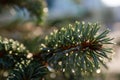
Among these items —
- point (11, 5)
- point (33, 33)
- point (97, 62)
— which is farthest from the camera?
point (33, 33)

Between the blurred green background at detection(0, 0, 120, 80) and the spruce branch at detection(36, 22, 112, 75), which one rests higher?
the blurred green background at detection(0, 0, 120, 80)

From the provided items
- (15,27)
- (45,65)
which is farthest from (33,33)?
(45,65)

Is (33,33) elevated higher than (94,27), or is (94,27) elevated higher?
(33,33)

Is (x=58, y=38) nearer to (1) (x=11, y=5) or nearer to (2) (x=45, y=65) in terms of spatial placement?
(2) (x=45, y=65)

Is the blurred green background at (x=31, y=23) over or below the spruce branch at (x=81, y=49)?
over

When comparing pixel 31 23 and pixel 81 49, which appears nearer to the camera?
pixel 81 49

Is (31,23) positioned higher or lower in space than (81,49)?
higher

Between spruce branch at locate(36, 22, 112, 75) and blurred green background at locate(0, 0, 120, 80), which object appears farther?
blurred green background at locate(0, 0, 120, 80)

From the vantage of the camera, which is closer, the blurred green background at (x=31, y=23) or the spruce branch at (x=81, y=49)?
the spruce branch at (x=81, y=49)
